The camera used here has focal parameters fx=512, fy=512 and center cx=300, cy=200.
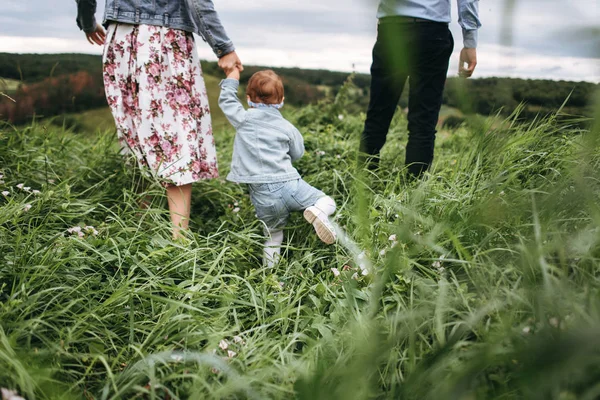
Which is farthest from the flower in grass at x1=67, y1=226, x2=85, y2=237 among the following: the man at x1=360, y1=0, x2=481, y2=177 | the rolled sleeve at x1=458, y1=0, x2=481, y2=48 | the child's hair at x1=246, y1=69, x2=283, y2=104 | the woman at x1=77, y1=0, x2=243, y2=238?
the rolled sleeve at x1=458, y1=0, x2=481, y2=48

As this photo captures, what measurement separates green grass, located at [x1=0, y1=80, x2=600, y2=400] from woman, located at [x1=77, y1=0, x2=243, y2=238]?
0.63 feet

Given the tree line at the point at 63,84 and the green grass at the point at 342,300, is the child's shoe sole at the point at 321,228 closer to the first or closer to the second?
the green grass at the point at 342,300

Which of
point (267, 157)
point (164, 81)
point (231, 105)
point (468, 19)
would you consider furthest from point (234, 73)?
point (468, 19)

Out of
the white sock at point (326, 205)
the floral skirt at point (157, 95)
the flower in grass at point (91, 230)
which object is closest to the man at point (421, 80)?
the white sock at point (326, 205)

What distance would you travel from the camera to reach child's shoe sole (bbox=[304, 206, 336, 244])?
1.84 metres

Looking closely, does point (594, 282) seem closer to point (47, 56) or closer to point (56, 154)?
point (56, 154)

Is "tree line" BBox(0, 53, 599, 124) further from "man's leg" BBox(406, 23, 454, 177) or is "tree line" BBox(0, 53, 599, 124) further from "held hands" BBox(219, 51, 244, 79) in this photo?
"held hands" BBox(219, 51, 244, 79)

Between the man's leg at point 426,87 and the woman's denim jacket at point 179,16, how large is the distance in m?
0.80

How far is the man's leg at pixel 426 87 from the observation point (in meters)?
2.10

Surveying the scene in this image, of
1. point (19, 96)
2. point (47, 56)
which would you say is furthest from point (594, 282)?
point (47, 56)

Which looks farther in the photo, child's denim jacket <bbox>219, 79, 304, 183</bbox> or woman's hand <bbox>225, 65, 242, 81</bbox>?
woman's hand <bbox>225, 65, 242, 81</bbox>

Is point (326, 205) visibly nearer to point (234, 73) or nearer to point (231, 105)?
point (231, 105)

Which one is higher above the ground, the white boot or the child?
the child

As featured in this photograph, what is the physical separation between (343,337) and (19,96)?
2.52m
